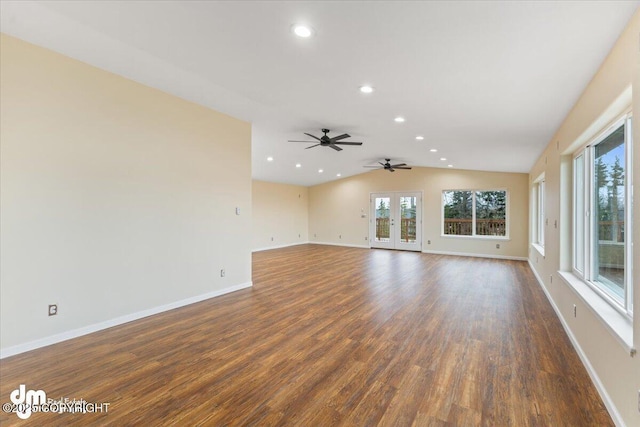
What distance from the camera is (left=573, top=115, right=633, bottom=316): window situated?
204cm

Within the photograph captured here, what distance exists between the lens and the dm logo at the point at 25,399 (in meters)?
1.92

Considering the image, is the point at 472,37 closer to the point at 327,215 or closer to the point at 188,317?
the point at 188,317

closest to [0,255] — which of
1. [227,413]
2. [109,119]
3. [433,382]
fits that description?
[109,119]

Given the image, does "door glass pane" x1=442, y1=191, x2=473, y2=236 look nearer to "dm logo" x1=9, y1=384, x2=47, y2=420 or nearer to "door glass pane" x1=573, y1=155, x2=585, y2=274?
"door glass pane" x1=573, y1=155, x2=585, y2=274

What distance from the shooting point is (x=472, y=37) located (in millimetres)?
2002

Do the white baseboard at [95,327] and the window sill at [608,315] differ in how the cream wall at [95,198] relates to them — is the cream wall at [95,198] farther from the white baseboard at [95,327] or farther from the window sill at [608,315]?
the window sill at [608,315]

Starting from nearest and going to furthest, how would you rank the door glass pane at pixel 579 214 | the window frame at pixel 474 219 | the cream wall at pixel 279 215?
the door glass pane at pixel 579 214, the window frame at pixel 474 219, the cream wall at pixel 279 215

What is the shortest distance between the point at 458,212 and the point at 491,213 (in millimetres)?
886

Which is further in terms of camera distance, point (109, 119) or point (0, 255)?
point (109, 119)

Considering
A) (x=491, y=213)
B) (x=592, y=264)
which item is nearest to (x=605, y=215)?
(x=592, y=264)

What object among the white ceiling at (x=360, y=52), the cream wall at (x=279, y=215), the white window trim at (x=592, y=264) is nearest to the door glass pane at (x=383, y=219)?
the cream wall at (x=279, y=215)

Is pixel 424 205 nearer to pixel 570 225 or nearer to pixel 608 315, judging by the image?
pixel 570 225

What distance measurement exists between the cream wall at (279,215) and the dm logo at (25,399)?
7.56 metres

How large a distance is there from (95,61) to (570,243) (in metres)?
5.64
